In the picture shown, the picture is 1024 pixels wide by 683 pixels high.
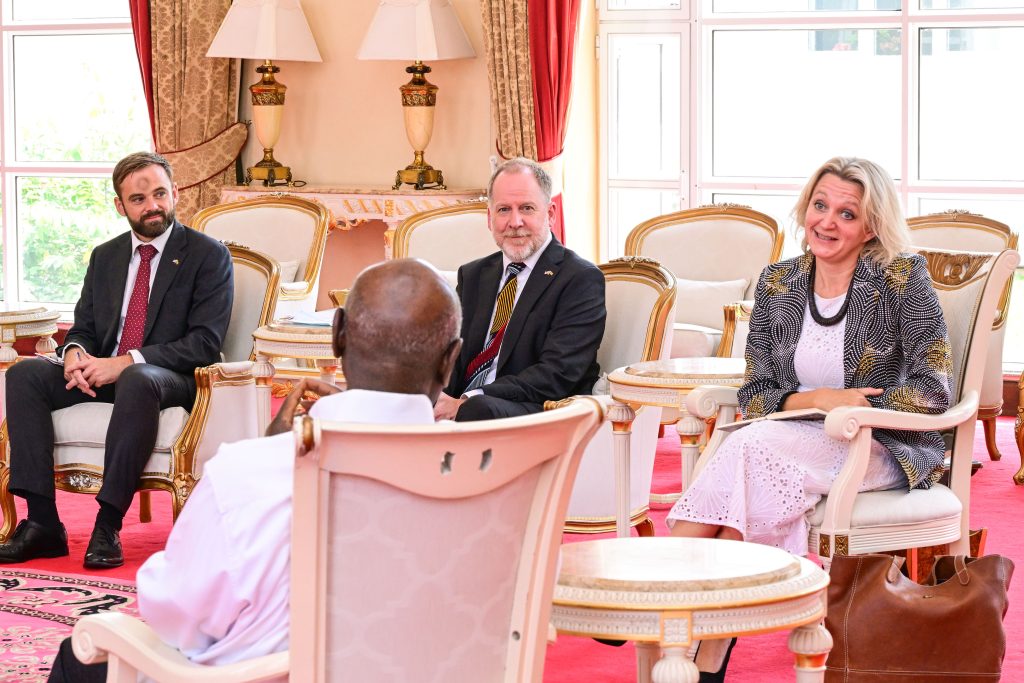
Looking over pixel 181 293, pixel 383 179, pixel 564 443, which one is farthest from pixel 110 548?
pixel 383 179

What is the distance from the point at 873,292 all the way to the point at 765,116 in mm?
4348

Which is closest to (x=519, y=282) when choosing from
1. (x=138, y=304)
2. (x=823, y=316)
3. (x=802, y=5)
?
(x=823, y=316)

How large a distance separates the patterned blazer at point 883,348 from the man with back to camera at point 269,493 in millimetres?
1811

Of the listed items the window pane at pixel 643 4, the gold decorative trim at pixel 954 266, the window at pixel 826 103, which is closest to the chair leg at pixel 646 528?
the gold decorative trim at pixel 954 266

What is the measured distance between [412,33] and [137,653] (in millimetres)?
5880

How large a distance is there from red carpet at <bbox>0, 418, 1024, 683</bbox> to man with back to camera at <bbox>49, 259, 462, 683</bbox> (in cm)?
173

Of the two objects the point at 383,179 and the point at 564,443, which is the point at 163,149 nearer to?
the point at 383,179

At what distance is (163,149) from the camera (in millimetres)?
8391

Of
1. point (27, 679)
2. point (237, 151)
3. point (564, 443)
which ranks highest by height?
point (237, 151)

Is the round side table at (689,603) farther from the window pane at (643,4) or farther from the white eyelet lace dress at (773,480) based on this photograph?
the window pane at (643,4)

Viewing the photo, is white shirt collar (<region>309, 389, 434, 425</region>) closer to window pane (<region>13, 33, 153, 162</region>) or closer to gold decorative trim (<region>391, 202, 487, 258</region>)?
gold decorative trim (<region>391, 202, 487, 258</region>)

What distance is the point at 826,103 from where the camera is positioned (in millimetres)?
7637

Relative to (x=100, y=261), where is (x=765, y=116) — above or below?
above

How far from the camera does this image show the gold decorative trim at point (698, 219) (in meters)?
6.52
